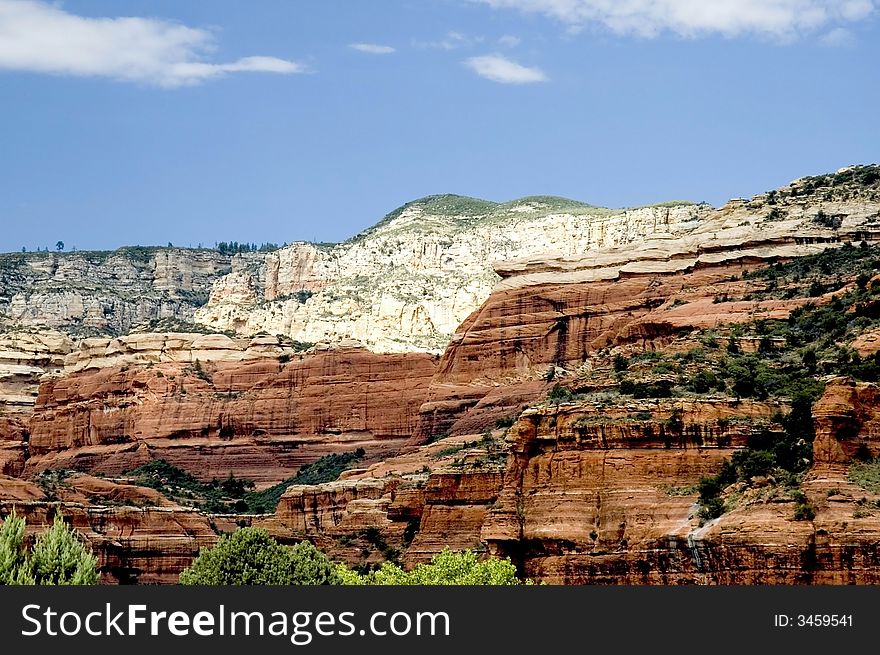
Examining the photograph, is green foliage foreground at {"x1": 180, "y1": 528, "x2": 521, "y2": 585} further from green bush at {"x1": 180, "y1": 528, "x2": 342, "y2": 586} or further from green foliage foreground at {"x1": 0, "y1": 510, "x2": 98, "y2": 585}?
green foliage foreground at {"x1": 0, "y1": 510, "x2": 98, "y2": 585}

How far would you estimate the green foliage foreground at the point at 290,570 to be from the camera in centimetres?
9894

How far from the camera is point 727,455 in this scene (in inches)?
3873

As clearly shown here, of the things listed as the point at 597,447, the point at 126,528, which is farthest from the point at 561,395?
the point at 126,528

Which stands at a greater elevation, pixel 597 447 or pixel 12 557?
pixel 597 447

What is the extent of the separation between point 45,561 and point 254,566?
1095cm

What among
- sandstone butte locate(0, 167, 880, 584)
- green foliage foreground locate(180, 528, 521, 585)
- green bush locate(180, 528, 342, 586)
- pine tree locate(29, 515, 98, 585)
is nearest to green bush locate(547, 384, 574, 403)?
sandstone butte locate(0, 167, 880, 584)

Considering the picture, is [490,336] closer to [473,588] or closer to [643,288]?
[643,288]

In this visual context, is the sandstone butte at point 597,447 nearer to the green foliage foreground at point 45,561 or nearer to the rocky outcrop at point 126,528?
the rocky outcrop at point 126,528

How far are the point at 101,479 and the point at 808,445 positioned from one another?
8483 cm

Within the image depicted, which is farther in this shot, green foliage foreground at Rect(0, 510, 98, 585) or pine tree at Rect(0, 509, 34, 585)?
green foliage foreground at Rect(0, 510, 98, 585)

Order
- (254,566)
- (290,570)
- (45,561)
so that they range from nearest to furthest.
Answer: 1. (45,561)
2. (254,566)
3. (290,570)

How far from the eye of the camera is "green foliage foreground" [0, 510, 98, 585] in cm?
9112

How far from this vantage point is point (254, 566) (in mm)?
103000

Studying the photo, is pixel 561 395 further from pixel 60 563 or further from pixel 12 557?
pixel 12 557
